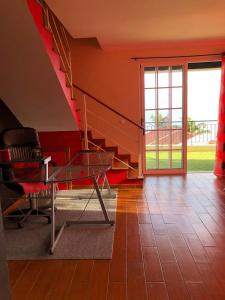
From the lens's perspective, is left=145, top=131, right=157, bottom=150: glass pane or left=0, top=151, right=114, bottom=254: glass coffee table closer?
left=0, top=151, right=114, bottom=254: glass coffee table

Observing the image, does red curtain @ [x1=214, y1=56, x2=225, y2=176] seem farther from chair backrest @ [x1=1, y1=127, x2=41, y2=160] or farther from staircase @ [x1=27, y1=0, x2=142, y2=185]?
chair backrest @ [x1=1, y1=127, x2=41, y2=160]

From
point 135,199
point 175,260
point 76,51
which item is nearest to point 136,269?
point 175,260

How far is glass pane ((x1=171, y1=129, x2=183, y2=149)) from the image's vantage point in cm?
507

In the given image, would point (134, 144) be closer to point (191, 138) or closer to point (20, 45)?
point (20, 45)

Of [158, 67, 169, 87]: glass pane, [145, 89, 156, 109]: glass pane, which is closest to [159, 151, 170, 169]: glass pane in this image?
[145, 89, 156, 109]: glass pane

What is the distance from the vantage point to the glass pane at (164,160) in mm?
5168

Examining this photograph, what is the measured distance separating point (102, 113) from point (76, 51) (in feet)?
4.27

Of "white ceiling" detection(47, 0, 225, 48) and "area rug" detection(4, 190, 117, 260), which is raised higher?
"white ceiling" detection(47, 0, 225, 48)

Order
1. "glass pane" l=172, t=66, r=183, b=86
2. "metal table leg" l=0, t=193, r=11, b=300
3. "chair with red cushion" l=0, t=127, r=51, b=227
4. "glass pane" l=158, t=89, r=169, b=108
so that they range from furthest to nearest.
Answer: "glass pane" l=158, t=89, r=169, b=108 → "glass pane" l=172, t=66, r=183, b=86 → "chair with red cushion" l=0, t=127, r=51, b=227 → "metal table leg" l=0, t=193, r=11, b=300

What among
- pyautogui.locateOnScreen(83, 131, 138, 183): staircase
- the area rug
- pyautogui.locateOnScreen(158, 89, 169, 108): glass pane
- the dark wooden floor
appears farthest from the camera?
pyautogui.locateOnScreen(158, 89, 169, 108): glass pane

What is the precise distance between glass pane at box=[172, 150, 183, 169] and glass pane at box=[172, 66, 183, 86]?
1.37m

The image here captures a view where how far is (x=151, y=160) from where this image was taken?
5.25 metres

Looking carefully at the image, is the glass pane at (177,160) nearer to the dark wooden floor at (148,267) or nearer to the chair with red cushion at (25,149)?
the dark wooden floor at (148,267)

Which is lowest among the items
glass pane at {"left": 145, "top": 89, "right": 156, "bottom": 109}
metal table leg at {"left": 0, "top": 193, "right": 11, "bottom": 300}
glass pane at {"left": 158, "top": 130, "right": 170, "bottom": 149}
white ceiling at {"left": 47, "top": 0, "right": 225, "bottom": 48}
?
metal table leg at {"left": 0, "top": 193, "right": 11, "bottom": 300}
